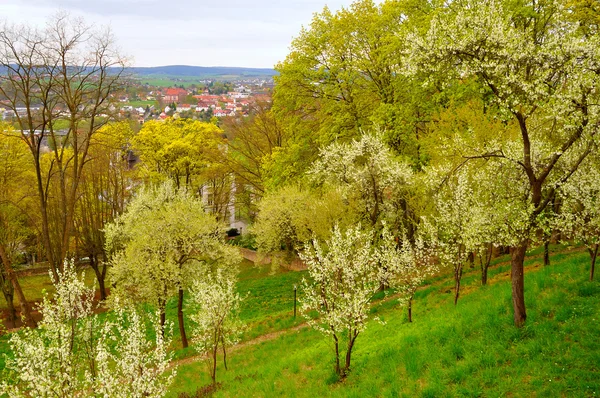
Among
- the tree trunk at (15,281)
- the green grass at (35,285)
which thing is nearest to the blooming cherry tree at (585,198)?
the tree trunk at (15,281)

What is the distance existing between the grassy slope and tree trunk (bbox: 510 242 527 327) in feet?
0.81

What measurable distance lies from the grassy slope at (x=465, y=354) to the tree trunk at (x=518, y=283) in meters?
0.25

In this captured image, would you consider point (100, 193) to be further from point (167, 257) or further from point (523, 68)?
point (523, 68)

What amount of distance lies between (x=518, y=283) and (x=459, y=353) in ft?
7.80

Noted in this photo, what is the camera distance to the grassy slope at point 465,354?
9.12 meters

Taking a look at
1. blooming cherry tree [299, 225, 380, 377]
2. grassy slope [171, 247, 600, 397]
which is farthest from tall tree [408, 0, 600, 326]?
blooming cherry tree [299, 225, 380, 377]

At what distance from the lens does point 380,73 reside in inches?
982

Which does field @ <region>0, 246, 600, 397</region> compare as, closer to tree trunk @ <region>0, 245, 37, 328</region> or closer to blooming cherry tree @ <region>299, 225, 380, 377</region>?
blooming cherry tree @ <region>299, 225, 380, 377</region>

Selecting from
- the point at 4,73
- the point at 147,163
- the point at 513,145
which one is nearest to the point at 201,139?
the point at 147,163

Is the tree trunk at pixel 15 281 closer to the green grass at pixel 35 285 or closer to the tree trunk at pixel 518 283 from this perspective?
the green grass at pixel 35 285

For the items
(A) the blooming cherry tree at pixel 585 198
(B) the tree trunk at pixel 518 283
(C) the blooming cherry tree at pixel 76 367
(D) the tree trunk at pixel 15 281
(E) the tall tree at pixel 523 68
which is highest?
(E) the tall tree at pixel 523 68

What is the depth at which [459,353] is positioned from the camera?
35.2 ft

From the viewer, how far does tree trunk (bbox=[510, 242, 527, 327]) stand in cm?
1045

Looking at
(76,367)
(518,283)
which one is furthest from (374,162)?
(76,367)
